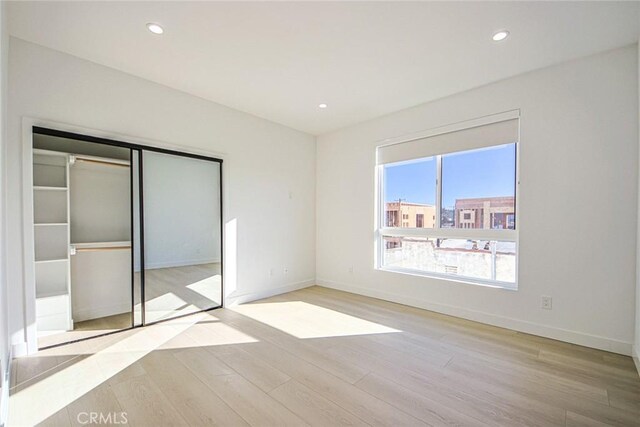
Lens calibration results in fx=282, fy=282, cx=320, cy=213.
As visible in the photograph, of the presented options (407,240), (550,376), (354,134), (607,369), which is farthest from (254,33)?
(607,369)

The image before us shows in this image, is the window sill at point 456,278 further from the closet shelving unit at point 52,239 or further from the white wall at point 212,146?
the closet shelving unit at point 52,239

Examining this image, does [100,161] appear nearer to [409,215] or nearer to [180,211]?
[180,211]

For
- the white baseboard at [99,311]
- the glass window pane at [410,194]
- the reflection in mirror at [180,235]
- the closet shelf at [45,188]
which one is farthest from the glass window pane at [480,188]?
the closet shelf at [45,188]

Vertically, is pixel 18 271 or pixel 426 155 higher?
pixel 426 155

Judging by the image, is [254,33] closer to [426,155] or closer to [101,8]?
[101,8]

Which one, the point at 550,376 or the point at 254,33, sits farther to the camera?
the point at 254,33

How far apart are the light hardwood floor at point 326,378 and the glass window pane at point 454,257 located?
0.67 m

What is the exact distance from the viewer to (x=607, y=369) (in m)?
2.30

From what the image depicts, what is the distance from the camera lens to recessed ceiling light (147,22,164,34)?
89.9 inches

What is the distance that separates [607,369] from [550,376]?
542 millimetres

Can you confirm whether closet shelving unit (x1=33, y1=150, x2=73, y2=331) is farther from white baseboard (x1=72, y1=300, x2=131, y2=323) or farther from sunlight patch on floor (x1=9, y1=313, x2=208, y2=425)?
sunlight patch on floor (x1=9, y1=313, x2=208, y2=425)

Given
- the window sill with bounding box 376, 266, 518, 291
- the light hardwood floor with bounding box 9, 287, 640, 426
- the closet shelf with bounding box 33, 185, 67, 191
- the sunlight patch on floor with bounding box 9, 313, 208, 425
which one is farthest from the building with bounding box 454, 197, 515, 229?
the closet shelf with bounding box 33, 185, 67, 191

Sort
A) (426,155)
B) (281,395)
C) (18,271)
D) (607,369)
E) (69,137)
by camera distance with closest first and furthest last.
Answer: (281,395), (607,369), (18,271), (69,137), (426,155)

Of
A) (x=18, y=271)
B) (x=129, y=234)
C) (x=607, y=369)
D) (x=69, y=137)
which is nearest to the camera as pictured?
(x=607, y=369)
